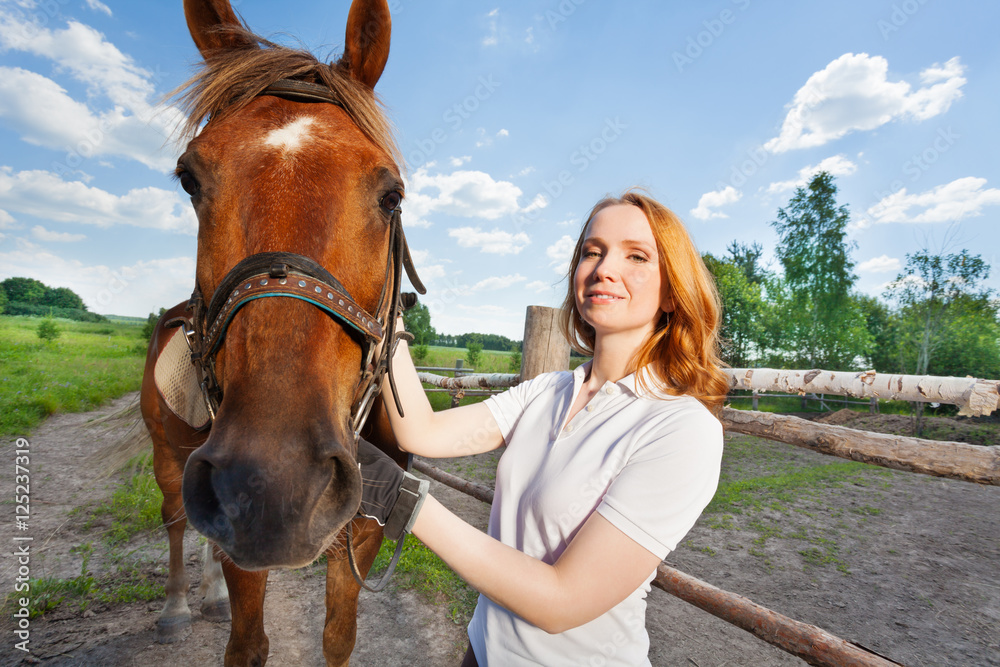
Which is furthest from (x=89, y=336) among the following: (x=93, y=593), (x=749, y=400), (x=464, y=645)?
(x=749, y=400)

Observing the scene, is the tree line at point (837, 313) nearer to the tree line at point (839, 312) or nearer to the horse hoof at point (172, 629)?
the tree line at point (839, 312)

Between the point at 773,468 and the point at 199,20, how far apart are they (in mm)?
13953

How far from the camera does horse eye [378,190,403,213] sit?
4.49 ft

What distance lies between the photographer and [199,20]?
1728 mm

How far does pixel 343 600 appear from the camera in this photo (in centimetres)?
214

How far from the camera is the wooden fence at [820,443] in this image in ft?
5.76

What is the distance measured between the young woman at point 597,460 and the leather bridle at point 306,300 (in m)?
0.19

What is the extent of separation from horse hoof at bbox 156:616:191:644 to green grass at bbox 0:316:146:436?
6.42 metres

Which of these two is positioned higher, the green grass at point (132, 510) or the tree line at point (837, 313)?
the tree line at point (837, 313)

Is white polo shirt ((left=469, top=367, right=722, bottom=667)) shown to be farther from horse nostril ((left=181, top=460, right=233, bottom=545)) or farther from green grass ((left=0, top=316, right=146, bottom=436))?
green grass ((left=0, top=316, right=146, bottom=436))

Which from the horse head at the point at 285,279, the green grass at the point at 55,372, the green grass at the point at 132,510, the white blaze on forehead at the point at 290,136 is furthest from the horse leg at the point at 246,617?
the green grass at the point at 55,372

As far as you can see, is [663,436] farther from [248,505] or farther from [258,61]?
[258,61]

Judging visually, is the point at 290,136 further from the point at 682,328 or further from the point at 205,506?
the point at 682,328

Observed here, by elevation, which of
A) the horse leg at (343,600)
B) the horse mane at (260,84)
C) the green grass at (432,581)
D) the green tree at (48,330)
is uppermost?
the horse mane at (260,84)
